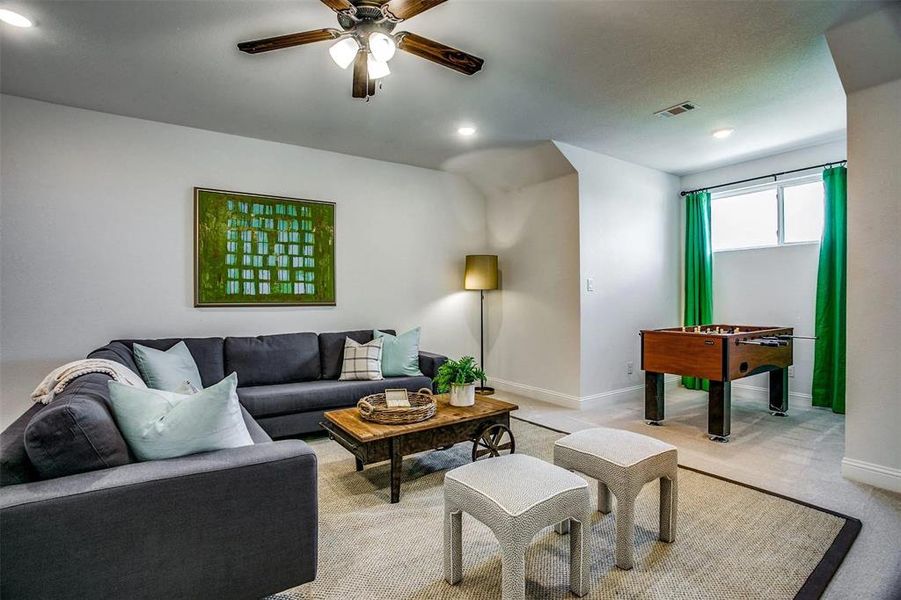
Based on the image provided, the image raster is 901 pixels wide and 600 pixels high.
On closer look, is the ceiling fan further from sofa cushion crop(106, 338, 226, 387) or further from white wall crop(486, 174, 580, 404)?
white wall crop(486, 174, 580, 404)

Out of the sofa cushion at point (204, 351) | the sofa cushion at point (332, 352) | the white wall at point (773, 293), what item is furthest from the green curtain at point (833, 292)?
the sofa cushion at point (204, 351)

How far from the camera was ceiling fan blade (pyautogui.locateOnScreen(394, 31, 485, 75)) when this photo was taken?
79.4 inches

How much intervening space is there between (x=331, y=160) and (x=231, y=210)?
1.10 metres

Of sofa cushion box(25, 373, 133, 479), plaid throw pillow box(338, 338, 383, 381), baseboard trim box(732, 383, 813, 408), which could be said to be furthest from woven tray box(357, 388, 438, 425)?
baseboard trim box(732, 383, 813, 408)

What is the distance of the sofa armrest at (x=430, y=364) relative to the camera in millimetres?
4019

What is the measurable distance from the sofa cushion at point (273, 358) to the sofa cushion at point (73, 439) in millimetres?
A: 2149

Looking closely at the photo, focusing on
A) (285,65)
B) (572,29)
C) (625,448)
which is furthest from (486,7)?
(625,448)

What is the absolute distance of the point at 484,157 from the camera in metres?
4.58

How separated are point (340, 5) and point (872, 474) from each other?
3850 millimetres

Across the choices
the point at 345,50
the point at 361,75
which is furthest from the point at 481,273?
the point at 345,50

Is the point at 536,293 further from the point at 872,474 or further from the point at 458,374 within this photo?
the point at 872,474

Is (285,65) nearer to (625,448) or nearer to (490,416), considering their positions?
(490,416)

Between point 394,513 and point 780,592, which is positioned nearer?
point 780,592

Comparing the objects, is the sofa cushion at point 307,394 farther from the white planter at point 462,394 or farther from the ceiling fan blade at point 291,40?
the ceiling fan blade at point 291,40
